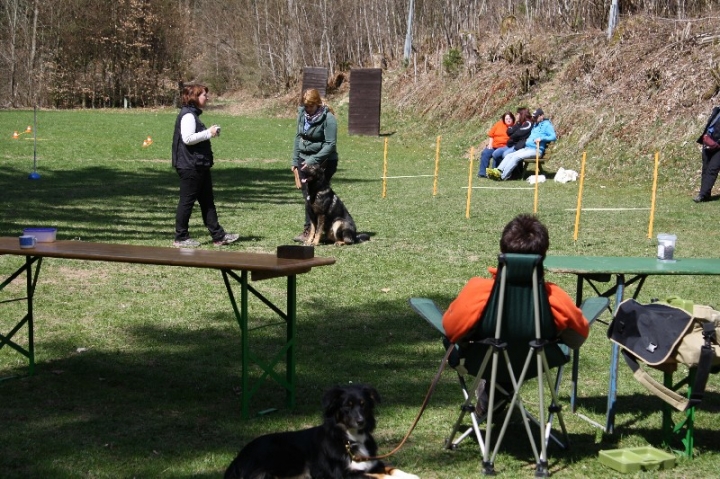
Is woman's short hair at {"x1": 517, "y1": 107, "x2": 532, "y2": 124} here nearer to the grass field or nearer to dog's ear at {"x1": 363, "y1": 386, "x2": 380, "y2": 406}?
the grass field

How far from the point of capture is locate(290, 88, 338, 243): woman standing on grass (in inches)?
424

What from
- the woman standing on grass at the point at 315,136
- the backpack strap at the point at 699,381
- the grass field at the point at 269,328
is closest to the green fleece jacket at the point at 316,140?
the woman standing on grass at the point at 315,136

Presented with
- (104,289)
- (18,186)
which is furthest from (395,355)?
(18,186)

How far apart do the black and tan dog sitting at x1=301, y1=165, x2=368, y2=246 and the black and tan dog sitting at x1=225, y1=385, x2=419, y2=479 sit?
692 centimetres

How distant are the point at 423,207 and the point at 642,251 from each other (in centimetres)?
470

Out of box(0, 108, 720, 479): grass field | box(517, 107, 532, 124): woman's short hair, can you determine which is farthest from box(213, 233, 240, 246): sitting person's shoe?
box(517, 107, 532, 124): woman's short hair

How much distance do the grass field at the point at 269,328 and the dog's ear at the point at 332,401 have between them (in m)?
0.60

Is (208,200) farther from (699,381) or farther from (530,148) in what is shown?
(530,148)

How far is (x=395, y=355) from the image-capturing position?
650cm

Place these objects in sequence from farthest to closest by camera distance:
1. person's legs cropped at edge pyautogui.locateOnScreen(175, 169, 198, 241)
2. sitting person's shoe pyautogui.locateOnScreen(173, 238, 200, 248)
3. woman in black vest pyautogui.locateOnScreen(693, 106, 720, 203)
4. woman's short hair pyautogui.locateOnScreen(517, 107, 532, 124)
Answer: woman's short hair pyautogui.locateOnScreen(517, 107, 532, 124), woman in black vest pyautogui.locateOnScreen(693, 106, 720, 203), sitting person's shoe pyautogui.locateOnScreen(173, 238, 200, 248), person's legs cropped at edge pyautogui.locateOnScreen(175, 169, 198, 241)

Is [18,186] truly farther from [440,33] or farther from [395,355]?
[440,33]

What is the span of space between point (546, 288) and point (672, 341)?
0.67m

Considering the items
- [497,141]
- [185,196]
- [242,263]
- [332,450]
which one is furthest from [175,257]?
[497,141]

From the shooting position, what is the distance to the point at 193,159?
10.2 m
